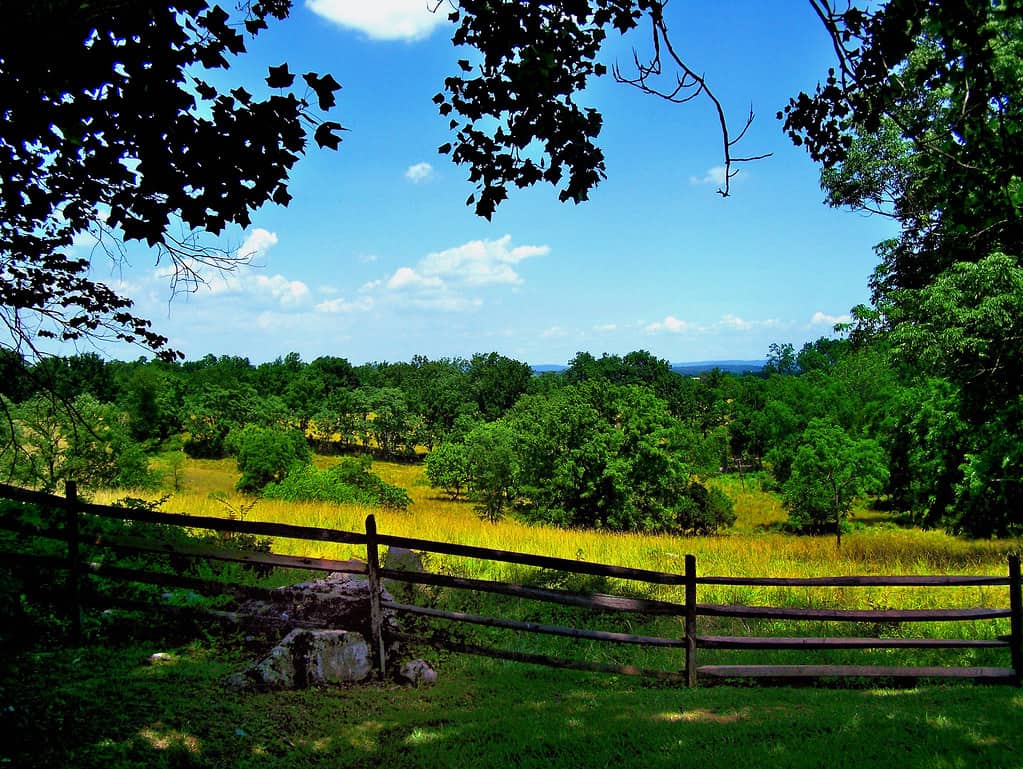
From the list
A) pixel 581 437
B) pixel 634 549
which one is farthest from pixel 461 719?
pixel 581 437

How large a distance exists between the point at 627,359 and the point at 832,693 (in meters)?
93.7

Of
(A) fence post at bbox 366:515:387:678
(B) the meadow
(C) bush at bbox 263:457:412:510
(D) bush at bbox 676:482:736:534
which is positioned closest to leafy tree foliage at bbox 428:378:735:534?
(D) bush at bbox 676:482:736:534

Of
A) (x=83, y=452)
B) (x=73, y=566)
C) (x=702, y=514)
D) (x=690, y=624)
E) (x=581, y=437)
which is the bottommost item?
(x=702, y=514)

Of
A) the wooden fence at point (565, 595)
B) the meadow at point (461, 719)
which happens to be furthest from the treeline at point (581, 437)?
the meadow at point (461, 719)

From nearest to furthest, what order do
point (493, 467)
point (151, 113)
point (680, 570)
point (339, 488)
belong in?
point (151, 113)
point (680, 570)
point (339, 488)
point (493, 467)

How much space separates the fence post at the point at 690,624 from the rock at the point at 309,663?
3215mm

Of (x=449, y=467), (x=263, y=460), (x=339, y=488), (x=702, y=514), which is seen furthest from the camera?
(x=449, y=467)

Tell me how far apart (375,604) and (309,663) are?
0.81m

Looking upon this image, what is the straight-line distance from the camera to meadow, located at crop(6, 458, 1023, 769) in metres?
4.55

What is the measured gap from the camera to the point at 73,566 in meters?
6.75

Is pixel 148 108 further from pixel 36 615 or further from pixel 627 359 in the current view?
pixel 627 359

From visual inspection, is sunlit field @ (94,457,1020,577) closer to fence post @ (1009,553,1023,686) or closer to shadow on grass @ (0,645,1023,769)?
fence post @ (1009,553,1023,686)

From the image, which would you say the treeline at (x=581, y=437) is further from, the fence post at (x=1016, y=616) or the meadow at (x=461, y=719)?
the fence post at (x=1016, y=616)

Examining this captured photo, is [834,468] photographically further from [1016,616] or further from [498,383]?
[498,383]
